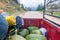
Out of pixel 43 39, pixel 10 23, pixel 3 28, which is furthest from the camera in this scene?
pixel 43 39

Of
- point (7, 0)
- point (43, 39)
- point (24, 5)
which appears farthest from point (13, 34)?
point (24, 5)

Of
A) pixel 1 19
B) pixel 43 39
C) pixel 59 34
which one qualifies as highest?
pixel 1 19

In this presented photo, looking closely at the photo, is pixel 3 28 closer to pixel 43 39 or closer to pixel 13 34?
pixel 13 34

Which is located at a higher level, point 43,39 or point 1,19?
point 1,19

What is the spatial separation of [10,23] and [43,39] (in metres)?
0.58

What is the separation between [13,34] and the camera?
2.10 metres

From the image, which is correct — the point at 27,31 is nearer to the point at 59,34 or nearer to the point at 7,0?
the point at 59,34

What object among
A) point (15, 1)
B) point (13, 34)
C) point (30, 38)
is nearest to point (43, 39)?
point (30, 38)

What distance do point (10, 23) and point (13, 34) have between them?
26 cm

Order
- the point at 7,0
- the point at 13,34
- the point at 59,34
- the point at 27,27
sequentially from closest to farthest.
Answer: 1. the point at 59,34
2. the point at 13,34
3. the point at 27,27
4. the point at 7,0

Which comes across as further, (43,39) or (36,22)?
(36,22)

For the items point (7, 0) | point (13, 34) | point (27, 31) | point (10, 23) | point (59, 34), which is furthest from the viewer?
point (7, 0)

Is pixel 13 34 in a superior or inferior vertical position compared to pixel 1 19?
inferior

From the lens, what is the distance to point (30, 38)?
87.4 inches
